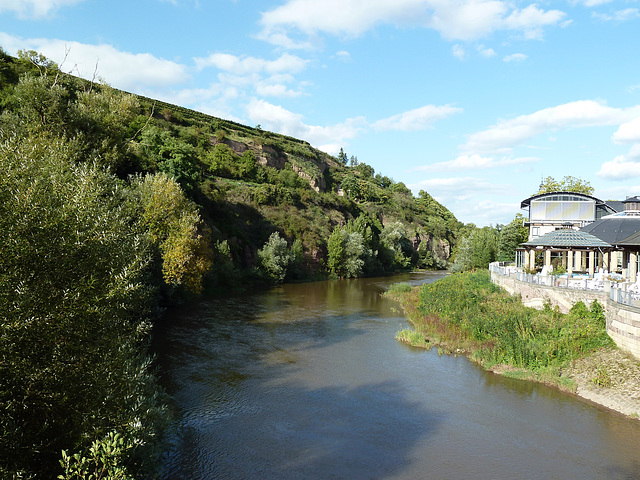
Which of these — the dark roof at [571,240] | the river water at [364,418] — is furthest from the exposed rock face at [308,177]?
the river water at [364,418]

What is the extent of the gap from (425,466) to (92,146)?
80.4ft

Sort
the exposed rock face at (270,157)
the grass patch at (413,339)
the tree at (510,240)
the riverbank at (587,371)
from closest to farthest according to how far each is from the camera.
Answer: the riverbank at (587,371) < the grass patch at (413,339) < the tree at (510,240) < the exposed rock face at (270,157)

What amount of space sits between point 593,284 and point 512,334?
4.55 metres

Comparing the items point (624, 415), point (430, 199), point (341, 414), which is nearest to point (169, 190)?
point (341, 414)

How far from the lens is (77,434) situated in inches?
314

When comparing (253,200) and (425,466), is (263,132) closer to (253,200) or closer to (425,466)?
(253,200)

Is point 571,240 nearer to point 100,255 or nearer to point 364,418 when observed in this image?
point 364,418

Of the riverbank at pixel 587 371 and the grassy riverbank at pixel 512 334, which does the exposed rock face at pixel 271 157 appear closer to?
the grassy riverbank at pixel 512 334

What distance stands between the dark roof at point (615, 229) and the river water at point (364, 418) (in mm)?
15830

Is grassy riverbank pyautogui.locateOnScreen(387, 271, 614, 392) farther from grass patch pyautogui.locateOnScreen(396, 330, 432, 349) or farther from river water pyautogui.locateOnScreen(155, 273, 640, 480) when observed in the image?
river water pyautogui.locateOnScreen(155, 273, 640, 480)

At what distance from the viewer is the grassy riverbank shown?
18.6 metres

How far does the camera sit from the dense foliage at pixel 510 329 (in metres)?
19.1

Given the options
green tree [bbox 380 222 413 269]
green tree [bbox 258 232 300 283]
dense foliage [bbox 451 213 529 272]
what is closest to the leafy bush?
dense foliage [bbox 451 213 529 272]

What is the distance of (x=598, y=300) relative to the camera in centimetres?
2047
